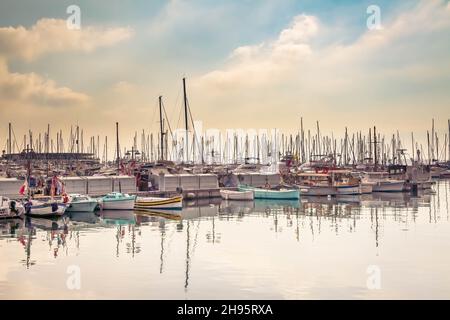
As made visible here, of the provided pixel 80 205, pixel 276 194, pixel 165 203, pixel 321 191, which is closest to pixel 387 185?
pixel 321 191

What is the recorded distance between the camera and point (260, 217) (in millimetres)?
56438

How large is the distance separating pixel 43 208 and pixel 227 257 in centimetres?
3084

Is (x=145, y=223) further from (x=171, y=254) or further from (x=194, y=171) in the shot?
(x=194, y=171)

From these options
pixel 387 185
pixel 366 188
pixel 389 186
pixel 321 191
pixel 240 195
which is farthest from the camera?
pixel 387 185

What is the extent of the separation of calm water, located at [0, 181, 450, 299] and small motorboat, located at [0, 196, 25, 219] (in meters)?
2.10

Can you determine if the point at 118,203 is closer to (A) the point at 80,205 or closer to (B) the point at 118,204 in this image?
(B) the point at 118,204

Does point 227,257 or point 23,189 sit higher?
point 23,189

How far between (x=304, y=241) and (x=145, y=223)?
18.1 meters

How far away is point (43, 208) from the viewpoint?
5472 cm

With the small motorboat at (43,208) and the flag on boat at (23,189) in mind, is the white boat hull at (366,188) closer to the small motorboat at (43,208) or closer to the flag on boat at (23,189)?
the small motorboat at (43,208)

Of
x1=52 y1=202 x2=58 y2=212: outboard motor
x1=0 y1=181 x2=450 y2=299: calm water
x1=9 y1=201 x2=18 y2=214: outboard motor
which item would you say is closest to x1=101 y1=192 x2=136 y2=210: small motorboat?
x1=0 y1=181 x2=450 y2=299: calm water

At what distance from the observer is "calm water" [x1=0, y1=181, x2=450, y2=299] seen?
75.1ft
